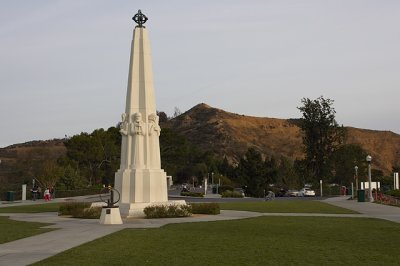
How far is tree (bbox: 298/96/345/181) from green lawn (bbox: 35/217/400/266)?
6065 centimetres

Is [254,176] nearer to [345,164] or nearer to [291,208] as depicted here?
[345,164]

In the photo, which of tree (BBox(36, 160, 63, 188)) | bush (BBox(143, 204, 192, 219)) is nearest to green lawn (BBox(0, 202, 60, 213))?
bush (BBox(143, 204, 192, 219))

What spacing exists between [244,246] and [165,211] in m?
10.6

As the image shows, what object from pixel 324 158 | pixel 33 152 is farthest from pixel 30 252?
pixel 33 152

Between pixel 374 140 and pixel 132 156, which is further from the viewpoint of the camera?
pixel 374 140

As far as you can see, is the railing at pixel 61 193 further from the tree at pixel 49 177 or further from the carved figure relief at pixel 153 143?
the carved figure relief at pixel 153 143

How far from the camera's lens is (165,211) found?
23.1 m

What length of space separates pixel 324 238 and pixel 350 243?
1.26m

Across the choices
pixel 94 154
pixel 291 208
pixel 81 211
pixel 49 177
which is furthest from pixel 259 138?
pixel 81 211

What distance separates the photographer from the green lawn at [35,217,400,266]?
418 inches

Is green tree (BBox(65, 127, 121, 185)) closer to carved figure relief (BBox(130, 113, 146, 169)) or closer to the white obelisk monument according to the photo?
the white obelisk monument

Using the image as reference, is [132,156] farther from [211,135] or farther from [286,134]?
[286,134]

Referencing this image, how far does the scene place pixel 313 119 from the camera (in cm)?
7912

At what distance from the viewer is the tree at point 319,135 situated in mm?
78250
